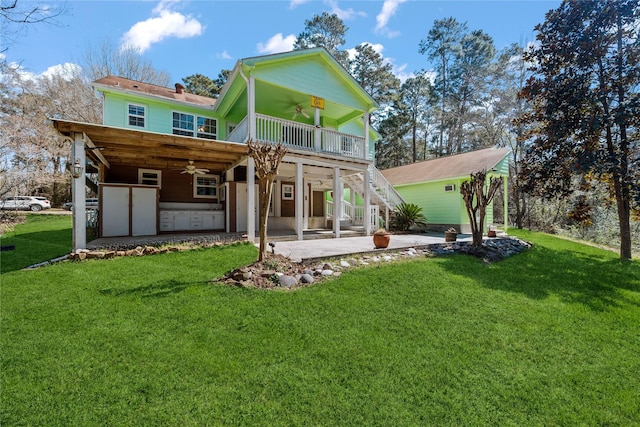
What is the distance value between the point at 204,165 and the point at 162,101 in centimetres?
284

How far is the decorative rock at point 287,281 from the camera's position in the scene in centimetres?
498

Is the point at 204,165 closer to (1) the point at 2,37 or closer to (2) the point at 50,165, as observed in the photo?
(1) the point at 2,37

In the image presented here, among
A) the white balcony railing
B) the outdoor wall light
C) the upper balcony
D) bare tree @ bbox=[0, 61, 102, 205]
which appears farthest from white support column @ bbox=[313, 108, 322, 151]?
bare tree @ bbox=[0, 61, 102, 205]

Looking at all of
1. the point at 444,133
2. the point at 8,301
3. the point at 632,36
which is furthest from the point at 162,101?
the point at 444,133

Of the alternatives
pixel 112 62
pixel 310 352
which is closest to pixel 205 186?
pixel 310 352

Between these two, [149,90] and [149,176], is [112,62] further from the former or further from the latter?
[149,176]

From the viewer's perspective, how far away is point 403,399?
2459 millimetres

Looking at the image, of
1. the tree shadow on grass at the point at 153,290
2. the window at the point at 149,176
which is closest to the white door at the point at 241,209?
the window at the point at 149,176

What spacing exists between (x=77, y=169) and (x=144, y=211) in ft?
10.5

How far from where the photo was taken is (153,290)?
4488 millimetres

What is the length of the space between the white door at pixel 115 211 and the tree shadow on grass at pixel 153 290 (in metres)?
5.41

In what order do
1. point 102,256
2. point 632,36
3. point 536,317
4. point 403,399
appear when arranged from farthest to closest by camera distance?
point 632,36 → point 102,256 → point 536,317 → point 403,399

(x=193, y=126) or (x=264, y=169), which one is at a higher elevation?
(x=193, y=126)

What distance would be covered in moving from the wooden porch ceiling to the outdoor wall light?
2.38 ft
